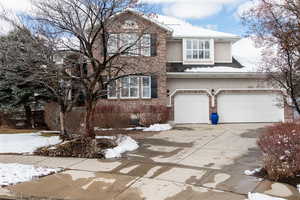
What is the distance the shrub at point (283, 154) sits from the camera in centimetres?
659

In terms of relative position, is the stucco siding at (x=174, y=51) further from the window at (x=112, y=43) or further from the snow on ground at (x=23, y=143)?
the snow on ground at (x=23, y=143)

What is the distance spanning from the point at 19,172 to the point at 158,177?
3.60 metres

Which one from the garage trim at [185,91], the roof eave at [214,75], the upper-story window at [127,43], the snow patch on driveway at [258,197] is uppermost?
the upper-story window at [127,43]

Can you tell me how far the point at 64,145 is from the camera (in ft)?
31.1

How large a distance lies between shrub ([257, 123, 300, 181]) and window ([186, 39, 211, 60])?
1308cm

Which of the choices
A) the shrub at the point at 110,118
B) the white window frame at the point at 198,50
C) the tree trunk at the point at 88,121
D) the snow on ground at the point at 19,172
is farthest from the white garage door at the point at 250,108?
the snow on ground at the point at 19,172

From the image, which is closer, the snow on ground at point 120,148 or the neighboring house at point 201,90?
the snow on ground at point 120,148

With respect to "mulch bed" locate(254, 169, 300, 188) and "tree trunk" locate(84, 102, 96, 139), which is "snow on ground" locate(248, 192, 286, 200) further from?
"tree trunk" locate(84, 102, 96, 139)

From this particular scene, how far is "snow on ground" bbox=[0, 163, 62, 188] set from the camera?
6612 mm

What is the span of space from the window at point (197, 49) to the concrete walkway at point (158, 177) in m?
10.4

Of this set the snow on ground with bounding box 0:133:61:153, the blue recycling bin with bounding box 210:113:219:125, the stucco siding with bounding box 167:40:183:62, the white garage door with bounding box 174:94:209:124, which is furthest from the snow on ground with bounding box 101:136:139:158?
the stucco siding with bounding box 167:40:183:62

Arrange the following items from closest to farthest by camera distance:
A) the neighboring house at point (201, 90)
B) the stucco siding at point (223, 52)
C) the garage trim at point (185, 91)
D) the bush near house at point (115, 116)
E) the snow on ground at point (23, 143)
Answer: the snow on ground at point (23, 143) → the bush near house at point (115, 116) → the neighboring house at point (201, 90) → the garage trim at point (185, 91) → the stucco siding at point (223, 52)

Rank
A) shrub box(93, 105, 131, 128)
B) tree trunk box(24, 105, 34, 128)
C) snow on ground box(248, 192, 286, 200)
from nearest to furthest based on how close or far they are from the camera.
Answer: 1. snow on ground box(248, 192, 286, 200)
2. shrub box(93, 105, 131, 128)
3. tree trunk box(24, 105, 34, 128)

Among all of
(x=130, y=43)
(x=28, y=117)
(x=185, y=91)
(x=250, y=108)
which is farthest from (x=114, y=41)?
(x=250, y=108)
